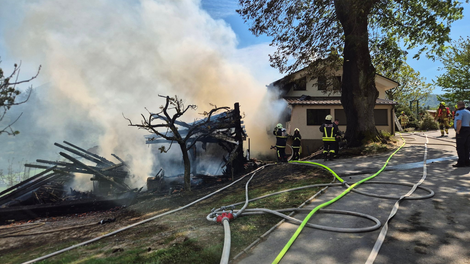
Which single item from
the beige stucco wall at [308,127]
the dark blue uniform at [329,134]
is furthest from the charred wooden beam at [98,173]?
the beige stucco wall at [308,127]

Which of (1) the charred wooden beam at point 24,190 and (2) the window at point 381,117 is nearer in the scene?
(1) the charred wooden beam at point 24,190

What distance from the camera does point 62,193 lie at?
10891 mm

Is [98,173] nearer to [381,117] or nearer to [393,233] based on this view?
[393,233]

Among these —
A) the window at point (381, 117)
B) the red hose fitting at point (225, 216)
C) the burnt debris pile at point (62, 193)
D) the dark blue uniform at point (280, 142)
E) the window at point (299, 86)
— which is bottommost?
the burnt debris pile at point (62, 193)

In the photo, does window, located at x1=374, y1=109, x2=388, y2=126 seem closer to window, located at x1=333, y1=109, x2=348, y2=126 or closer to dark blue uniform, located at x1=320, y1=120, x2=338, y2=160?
window, located at x1=333, y1=109, x2=348, y2=126

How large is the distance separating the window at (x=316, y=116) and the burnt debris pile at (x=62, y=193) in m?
12.1

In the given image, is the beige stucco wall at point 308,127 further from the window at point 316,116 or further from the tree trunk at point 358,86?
the tree trunk at point 358,86

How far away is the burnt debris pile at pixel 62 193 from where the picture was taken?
8195 millimetres

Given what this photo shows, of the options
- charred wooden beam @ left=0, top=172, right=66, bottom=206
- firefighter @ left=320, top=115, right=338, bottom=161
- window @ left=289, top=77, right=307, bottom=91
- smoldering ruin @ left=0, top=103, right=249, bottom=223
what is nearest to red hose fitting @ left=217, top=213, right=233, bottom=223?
smoldering ruin @ left=0, top=103, right=249, bottom=223

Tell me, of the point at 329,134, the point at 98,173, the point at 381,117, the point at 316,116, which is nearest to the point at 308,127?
the point at 316,116

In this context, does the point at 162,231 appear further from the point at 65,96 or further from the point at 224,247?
the point at 65,96

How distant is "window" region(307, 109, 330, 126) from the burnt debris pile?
12079 millimetres

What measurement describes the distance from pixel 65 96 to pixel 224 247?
22524mm

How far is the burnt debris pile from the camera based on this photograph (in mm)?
8195
